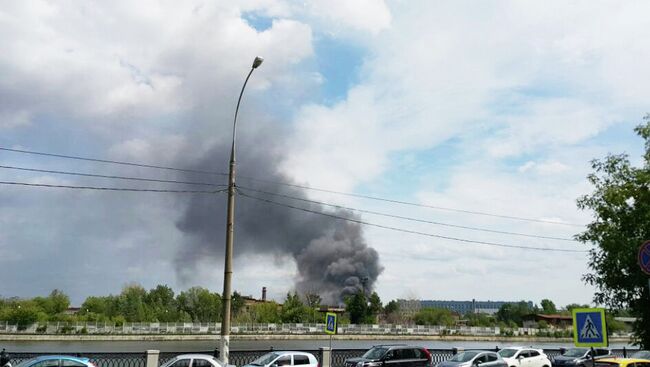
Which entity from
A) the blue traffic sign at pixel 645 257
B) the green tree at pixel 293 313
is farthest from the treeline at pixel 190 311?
the blue traffic sign at pixel 645 257

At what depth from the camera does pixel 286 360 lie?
23.5 meters

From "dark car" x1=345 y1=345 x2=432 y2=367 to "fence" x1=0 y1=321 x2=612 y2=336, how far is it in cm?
9729

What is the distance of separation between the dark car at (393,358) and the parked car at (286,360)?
2830 mm

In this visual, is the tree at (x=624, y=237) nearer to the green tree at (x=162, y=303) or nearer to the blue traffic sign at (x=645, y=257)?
the blue traffic sign at (x=645, y=257)

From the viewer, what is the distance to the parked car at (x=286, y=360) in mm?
23250

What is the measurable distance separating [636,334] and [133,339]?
106663 millimetres

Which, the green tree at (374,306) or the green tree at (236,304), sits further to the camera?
the green tree at (374,306)

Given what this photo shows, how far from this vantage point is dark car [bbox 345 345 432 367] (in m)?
26.1

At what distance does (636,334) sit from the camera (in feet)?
61.2

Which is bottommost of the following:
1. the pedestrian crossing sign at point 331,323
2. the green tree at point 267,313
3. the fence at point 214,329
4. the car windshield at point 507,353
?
the fence at point 214,329

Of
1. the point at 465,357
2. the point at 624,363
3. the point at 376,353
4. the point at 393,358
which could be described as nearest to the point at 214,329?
the point at 376,353

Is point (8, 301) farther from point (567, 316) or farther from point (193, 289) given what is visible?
point (567, 316)

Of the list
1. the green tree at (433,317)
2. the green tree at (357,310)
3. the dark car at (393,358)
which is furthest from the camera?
the green tree at (433,317)

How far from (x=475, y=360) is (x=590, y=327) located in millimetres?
16702
